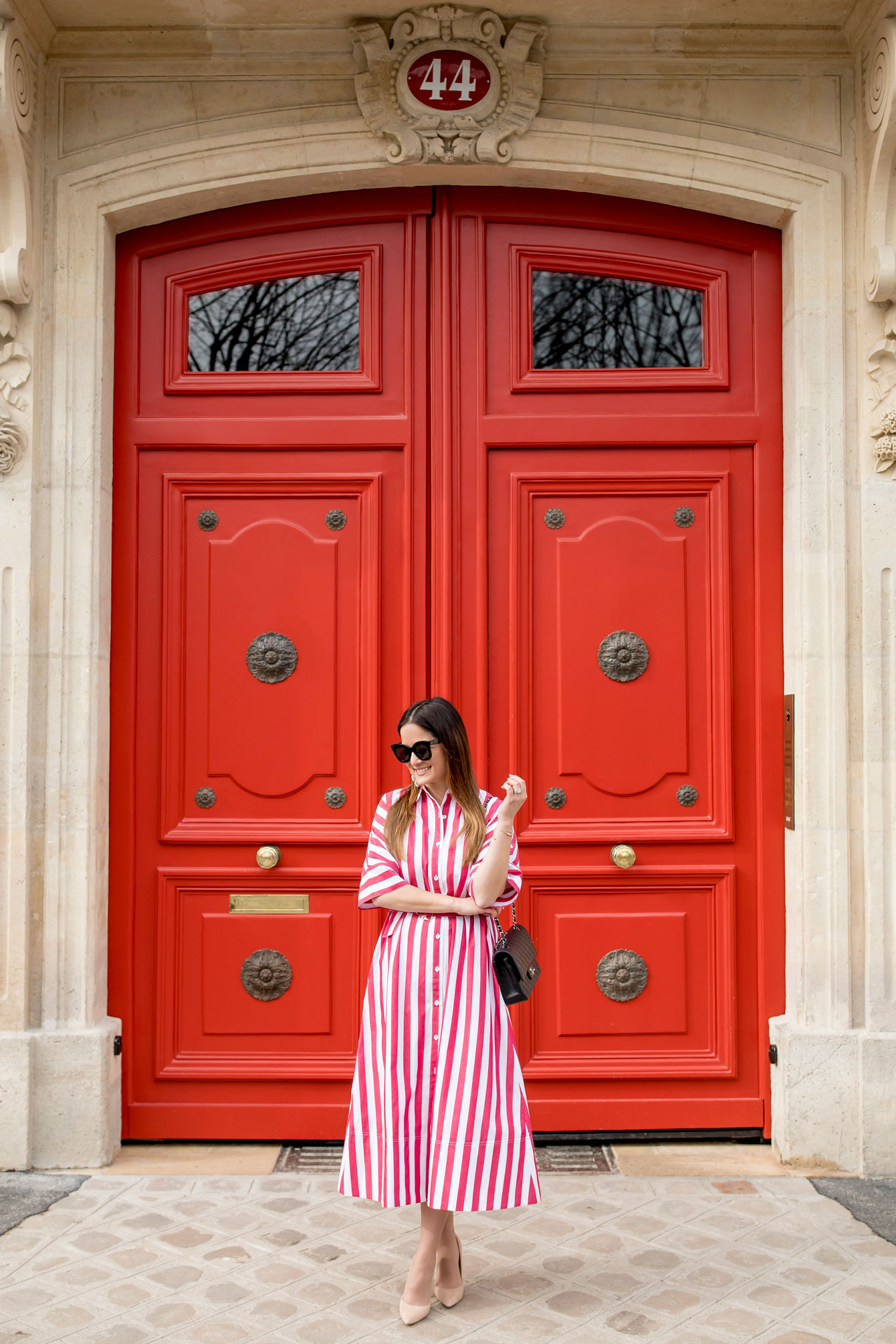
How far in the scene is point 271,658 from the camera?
4.59m

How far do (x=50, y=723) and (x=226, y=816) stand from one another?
0.76m

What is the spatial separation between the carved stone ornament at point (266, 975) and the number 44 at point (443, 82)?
334 cm

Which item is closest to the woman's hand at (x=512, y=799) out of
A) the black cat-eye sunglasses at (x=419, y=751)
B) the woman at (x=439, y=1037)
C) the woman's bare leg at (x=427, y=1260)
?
the woman at (x=439, y=1037)

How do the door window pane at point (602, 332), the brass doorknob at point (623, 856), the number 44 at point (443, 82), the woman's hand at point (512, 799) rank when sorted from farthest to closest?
the door window pane at point (602, 332), the brass doorknob at point (623, 856), the number 44 at point (443, 82), the woman's hand at point (512, 799)

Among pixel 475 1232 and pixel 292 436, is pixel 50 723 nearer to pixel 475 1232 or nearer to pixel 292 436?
pixel 292 436

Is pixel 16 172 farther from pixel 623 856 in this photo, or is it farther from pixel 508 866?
pixel 623 856

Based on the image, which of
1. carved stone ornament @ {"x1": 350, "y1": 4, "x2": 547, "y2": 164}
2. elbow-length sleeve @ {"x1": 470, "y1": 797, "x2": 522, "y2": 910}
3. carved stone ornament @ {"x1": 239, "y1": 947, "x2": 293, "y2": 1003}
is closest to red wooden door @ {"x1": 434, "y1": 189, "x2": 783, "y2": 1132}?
carved stone ornament @ {"x1": 350, "y1": 4, "x2": 547, "y2": 164}

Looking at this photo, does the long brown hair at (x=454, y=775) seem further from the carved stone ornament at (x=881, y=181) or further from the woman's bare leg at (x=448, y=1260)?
the carved stone ornament at (x=881, y=181)

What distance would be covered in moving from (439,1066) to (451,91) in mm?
3514

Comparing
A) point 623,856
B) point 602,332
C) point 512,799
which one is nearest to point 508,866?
point 512,799

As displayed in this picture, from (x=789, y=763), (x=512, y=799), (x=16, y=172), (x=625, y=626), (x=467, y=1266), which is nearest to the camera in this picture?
(x=512, y=799)

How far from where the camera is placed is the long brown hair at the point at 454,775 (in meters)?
3.14

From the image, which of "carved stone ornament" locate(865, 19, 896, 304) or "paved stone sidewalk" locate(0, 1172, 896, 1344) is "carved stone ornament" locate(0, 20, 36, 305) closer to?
"carved stone ornament" locate(865, 19, 896, 304)

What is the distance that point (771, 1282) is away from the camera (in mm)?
3305
